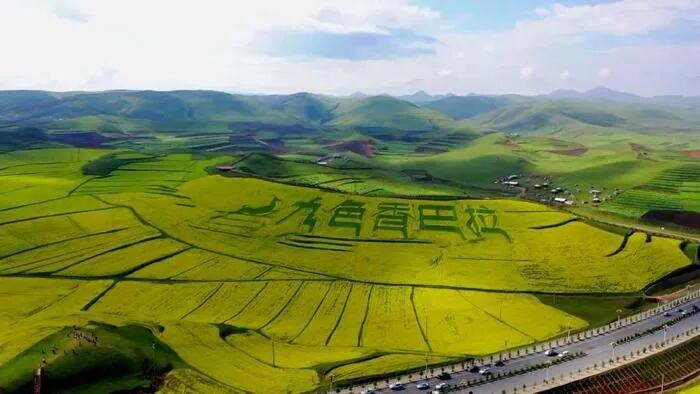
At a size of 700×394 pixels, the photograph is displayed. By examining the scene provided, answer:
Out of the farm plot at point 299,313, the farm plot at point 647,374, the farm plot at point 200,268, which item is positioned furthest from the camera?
the farm plot at point 200,268

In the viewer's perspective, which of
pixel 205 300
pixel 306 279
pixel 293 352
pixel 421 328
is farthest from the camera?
pixel 306 279

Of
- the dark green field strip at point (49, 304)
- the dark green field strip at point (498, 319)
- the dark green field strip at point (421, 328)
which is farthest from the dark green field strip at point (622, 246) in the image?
the dark green field strip at point (49, 304)

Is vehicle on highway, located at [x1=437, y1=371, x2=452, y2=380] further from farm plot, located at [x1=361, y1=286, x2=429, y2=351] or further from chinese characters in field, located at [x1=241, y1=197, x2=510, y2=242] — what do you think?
chinese characters in field, located at [x1=241, y1=197, x2=510, y2=242]

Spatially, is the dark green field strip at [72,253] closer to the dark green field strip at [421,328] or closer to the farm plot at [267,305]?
the farm plot at [267,305]

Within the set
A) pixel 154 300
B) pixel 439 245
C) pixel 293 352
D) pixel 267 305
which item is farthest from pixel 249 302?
pixel 439 245

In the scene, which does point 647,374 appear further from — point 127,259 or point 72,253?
point 72,253

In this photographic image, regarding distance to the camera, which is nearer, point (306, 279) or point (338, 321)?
point (338, 321)

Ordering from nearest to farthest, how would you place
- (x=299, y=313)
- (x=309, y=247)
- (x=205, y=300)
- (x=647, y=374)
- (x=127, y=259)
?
(x=647, y=374), (x=299, y=313), (x=205, y=300), (x=127, y=259), (x=309, y=247)
